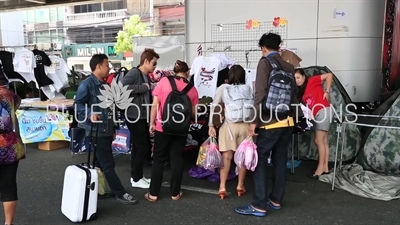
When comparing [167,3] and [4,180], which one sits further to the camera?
[167,3]

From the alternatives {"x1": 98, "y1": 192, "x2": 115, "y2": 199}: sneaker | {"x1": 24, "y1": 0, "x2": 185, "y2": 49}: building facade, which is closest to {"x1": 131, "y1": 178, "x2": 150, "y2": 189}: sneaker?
{"x1": 98, "y1": 192, "x2": 115, "y2": 199}: sneaker

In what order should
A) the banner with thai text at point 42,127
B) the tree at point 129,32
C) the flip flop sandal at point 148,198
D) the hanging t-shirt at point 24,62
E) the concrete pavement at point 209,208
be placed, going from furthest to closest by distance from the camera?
the tree at point 129,32 < the hanging t-shirt at point 24,62 < the banner with thai text at point 42,127 < the flip flop sandal at point 148,198 < the concrete pavement at point 209,208

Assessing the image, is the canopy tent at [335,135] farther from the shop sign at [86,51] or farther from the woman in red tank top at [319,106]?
the shop sign at [86,51]

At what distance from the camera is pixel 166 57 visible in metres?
8.77

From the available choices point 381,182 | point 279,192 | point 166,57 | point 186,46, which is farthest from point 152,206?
point 166,57

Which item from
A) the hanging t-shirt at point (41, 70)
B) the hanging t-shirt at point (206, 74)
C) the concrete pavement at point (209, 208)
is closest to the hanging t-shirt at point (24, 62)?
the hanging t-shirt at point (41, 70)

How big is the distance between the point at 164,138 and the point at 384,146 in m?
3.04

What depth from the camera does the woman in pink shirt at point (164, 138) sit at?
394 centimetres

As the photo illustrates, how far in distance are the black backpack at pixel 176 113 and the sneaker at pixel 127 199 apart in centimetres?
85

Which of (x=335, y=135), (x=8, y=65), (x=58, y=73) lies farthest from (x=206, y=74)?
(x=8, y=65)

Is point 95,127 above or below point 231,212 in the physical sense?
above

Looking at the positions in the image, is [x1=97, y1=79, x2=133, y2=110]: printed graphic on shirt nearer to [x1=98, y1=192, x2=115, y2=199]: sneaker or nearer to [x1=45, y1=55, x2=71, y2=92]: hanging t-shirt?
[x1=98, y1=192, x2=115, y2=199]: sneaker

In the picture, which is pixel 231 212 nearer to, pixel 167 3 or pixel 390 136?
pixel 390 136

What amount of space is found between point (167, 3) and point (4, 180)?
31.0 metres
